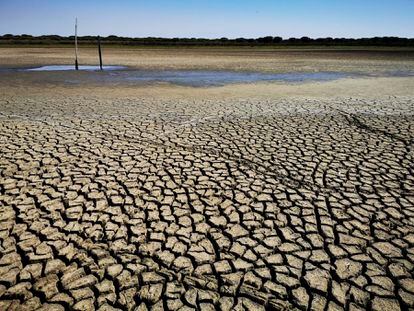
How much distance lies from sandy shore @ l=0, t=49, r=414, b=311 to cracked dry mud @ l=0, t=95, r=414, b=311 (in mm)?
14

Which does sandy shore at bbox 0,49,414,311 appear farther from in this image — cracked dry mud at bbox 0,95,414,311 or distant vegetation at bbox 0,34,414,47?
distant vegetation at bbox 0,34,414,47

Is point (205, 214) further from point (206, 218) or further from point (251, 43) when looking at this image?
point (251, 43)

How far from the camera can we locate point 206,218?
292 cm

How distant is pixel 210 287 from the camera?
211 centimetres

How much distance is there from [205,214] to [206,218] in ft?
0.24

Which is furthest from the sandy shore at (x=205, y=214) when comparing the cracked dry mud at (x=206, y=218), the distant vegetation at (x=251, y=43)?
the distant vegetation at (x=251, y=43)

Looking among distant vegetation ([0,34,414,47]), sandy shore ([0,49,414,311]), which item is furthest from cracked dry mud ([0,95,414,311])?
distant vegetation ([0,34,414,47])

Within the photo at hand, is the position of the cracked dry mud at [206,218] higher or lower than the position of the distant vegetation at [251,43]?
lower

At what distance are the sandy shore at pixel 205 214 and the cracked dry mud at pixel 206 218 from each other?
0.01m

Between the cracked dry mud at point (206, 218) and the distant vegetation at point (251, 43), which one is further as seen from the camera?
the distant vegetation at point (251, 43)

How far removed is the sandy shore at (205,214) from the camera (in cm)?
208

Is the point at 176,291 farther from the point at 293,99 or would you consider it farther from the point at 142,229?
the point at 293,99

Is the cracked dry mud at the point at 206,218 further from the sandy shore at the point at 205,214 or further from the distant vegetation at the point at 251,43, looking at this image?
the distant vegetation at the point at 251,43

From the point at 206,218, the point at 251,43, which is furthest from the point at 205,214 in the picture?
the point at 251,43
